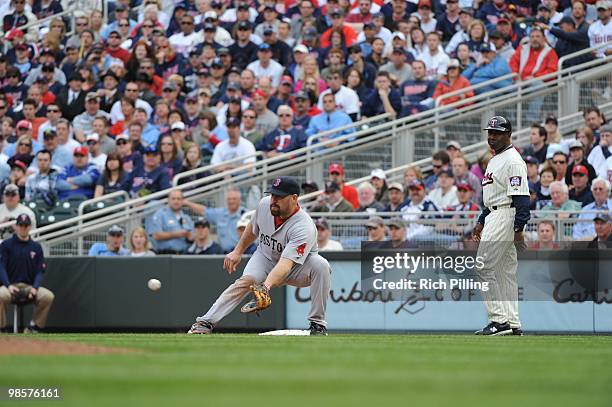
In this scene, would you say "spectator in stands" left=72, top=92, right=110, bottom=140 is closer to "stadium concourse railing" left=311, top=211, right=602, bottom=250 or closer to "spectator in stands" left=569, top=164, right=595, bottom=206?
"stadium concourse railing" left=311, top=211, right=602, bottom=250

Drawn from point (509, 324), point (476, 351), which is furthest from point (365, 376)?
point (509, 324)

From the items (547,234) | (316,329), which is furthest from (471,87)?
(316,329)

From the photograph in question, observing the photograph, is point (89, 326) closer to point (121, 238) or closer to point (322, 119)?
point (121, 238)

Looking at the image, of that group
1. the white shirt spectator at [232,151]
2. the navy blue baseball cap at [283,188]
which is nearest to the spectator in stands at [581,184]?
→ the white shirt spectator at [232,151]

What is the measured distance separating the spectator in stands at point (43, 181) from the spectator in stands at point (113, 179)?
69 cm

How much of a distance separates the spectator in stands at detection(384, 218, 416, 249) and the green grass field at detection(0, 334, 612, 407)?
6143 millimetres

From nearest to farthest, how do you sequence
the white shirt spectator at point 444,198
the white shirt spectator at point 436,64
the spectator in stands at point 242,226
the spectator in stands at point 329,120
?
the spectator in stands at point 242,226 → the white shirt spectator at point 444,198 → the spectator in stands at point 329,120 → the white shirt spectator at point 436,64

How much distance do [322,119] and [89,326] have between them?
514 cm

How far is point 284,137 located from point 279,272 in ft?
25.1

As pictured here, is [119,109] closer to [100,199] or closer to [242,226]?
[100,199]

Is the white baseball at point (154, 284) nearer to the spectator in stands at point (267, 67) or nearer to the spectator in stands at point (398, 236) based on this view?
the spectator in stands at point (398, 236)

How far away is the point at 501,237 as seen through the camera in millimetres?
11844

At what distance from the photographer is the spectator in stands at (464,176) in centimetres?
1648

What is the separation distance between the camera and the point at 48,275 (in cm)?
1688
